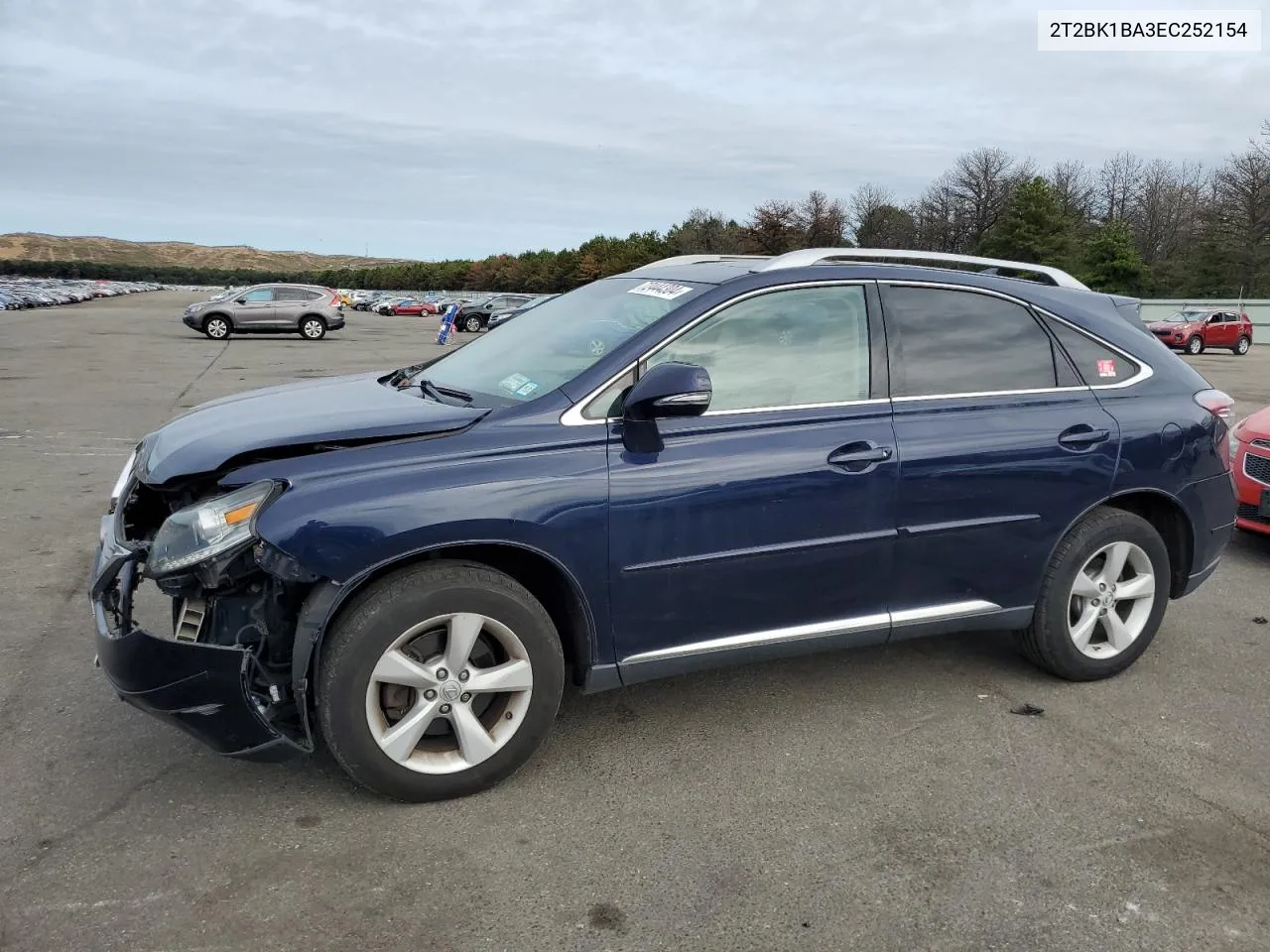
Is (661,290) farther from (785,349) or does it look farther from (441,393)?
(441,393)

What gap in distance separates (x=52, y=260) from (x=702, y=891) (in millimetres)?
193571

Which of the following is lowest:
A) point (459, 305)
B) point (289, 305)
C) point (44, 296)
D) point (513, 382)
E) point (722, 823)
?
point (722, 823)

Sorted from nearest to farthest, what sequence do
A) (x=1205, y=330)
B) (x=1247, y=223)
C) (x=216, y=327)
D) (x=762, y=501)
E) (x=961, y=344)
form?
(x=762, y=501), (x=961, y=344), (x=216, y=327), (x=1205, y=330), (x=1247, y=223)

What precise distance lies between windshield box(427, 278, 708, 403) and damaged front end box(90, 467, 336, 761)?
3.30ft

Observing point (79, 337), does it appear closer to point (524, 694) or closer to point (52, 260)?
point (524, 694)

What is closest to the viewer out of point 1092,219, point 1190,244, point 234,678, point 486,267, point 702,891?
point 702,891

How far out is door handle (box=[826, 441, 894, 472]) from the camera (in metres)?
3.62

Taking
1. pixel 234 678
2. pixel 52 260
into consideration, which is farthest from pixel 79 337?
pixel 52 260

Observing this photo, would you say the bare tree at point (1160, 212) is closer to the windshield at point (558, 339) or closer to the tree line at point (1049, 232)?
the tree line at point (1049, 232)

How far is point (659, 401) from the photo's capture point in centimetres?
326

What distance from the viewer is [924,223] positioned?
81.9 m

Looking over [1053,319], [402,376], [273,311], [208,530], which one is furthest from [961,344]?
[273,311]

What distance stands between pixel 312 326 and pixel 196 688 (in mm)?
32781

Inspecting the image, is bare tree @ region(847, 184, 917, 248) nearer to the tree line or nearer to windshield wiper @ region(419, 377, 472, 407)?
the tree line
